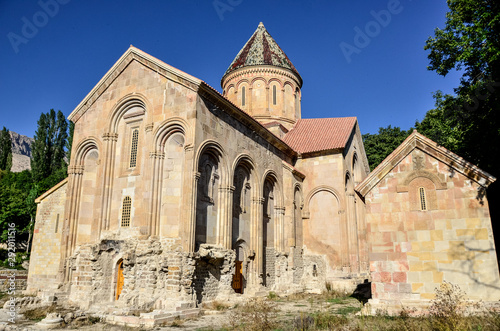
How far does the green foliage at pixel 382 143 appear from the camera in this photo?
1351 inches

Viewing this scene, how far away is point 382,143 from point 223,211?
2500 centimetres

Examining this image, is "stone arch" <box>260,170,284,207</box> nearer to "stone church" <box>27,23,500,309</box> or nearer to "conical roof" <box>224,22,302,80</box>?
"stone church" <box>27,23,500,309</box>

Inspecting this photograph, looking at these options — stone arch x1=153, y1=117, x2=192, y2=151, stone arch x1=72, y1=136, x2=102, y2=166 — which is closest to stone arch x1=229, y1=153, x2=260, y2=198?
stone arch x1=153, y1=117, x2=192, y2=151

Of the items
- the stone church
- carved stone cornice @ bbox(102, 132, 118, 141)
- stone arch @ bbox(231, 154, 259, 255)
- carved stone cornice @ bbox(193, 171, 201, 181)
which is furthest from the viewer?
stone arch @ bbox(231, 154, 259, 255)

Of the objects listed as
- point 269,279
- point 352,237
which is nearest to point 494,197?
point 352,237

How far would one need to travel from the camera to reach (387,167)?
1070cm

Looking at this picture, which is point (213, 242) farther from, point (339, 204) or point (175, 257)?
point (339, 204)

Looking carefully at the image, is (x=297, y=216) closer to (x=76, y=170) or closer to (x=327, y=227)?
(x=327, y=227)

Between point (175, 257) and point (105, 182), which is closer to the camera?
point (175, 257)

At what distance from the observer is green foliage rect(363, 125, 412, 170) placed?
34.3m

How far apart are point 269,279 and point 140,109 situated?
31.4 feet

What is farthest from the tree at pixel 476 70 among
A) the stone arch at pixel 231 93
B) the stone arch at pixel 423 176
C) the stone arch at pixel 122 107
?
the stone arch at pixel 231 93

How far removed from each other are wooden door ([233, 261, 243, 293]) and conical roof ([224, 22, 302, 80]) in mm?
14791

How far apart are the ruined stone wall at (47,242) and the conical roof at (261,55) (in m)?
14.2
